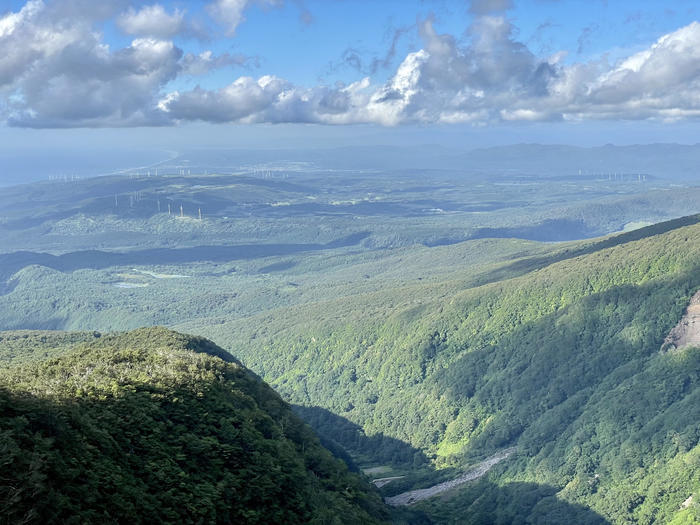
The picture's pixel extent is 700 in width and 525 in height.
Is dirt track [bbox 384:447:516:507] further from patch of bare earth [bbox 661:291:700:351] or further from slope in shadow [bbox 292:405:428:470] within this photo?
patch of bare earth [bbox 661:291:700:351]

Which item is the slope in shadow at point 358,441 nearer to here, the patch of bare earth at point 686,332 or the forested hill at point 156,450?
the patch of bare earth at point 686,332

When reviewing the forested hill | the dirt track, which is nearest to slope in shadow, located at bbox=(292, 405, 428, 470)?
the dirt track

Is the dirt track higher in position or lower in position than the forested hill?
lower

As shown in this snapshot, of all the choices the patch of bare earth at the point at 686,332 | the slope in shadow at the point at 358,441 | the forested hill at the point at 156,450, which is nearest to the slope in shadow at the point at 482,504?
the slope in shadow at the point at 358,441

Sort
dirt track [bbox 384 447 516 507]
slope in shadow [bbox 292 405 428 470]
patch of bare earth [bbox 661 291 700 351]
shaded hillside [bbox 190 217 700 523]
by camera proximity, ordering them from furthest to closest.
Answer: slope in shadow [bbox 292 405 428 470], patch of bare earth [bbox 661 291 700 351], dirt track [bbox 384 447 516 507], shaded hillside [bbox 190 217 700 523]

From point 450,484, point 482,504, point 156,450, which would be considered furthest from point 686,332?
point 156,450
